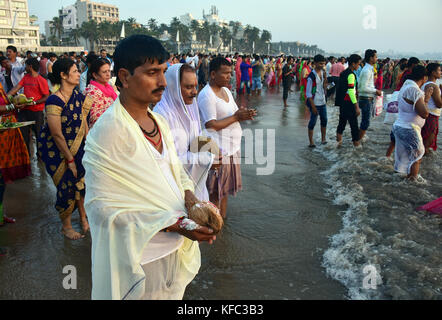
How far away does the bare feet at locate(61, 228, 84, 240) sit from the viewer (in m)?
3.81

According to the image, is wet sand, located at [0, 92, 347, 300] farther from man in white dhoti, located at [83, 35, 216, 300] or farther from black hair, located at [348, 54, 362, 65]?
black hair, located at [348, 54, 362, 65]

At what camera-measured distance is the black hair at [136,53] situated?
1.51 meters

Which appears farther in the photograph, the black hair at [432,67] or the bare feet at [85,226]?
the black hair at [432,67]

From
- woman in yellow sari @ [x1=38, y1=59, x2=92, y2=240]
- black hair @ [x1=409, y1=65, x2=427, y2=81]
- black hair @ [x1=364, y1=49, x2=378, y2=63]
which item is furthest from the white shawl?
black hair @ [x1=364, y1=49, x2=378, y2=63]

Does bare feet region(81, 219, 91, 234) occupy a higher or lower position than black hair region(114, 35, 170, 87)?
lower

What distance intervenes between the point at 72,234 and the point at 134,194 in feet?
9.18

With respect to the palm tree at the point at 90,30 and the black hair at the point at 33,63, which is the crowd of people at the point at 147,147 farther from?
the palm tree at the point at 90,30

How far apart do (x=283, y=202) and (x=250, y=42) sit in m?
142

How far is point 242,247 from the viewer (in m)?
3.68

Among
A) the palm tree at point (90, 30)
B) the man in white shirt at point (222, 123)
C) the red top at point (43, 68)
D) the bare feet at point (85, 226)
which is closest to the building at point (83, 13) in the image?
the palm tree at point (90, 30)

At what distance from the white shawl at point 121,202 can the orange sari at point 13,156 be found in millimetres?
4351

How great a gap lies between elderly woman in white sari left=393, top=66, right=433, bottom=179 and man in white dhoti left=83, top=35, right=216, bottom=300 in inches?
190

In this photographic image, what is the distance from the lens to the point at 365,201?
4871 millimetres

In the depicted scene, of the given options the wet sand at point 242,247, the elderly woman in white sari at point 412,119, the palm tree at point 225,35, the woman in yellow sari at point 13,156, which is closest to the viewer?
the wet sand at point 242,247
